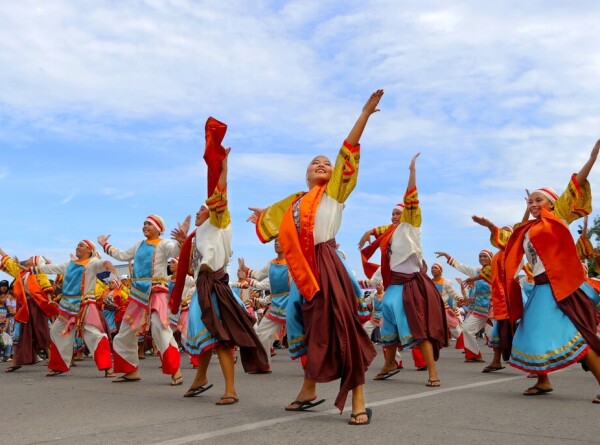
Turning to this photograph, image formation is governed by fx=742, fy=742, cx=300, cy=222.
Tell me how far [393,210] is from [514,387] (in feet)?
8.36

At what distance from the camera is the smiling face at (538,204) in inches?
285

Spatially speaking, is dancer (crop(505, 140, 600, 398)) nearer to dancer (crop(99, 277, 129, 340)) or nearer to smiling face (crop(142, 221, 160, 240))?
smiling face (crop(142, 221, 160, 240))

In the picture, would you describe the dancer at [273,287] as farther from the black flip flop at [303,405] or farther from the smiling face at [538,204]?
the black flip flop at [303,405]

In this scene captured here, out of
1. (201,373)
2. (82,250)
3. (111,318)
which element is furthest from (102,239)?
(111,318)

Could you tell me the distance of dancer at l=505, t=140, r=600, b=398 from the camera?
6.74 metres

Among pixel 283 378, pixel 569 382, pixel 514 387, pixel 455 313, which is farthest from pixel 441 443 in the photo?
pixel 455 313

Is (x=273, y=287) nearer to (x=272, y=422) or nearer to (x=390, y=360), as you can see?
(x=390, y=360)

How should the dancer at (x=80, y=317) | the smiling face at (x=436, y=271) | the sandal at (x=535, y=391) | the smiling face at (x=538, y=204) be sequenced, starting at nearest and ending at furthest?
the sandal at (x=535, y=391) → the smiling face at (x=538, y=204) → the dancer at (x=80, y=317) → the smiling face at (x=436, y=271)

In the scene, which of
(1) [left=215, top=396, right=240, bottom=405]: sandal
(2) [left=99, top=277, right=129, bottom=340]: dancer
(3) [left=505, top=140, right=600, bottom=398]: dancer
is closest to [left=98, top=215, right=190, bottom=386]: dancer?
(1) [left=215, top=396, right=240, bottom=405]: sandal

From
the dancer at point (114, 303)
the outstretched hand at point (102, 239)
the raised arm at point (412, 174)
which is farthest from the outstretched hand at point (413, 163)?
the dancer at point (114, 303)

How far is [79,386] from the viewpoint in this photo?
869 cm

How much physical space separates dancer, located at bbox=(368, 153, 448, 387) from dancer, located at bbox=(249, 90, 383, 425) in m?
2.73

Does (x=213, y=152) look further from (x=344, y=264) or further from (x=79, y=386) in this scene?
(x=79, y=386)

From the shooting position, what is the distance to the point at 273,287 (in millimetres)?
12320
